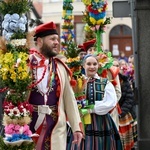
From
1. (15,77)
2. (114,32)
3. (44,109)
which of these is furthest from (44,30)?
(114,32)

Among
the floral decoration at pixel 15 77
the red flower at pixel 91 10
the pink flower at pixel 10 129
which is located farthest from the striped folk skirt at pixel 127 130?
the pink flower at pixel 10 129

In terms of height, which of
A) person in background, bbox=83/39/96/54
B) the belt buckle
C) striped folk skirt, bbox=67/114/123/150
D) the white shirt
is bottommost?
striped folk skirt, bbox=67/114/123/150

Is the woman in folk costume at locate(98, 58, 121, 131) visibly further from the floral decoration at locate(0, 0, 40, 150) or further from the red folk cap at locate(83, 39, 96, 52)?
the floral decoration at locate(0, 0, 40, 150)

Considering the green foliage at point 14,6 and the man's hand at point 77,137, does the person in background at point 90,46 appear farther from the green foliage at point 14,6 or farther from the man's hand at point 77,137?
the green foliage at point 14,6

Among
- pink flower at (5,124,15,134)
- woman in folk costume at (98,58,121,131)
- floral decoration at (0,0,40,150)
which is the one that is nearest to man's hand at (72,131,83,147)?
floral decoration at (0,0,40,150)

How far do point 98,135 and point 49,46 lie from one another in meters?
2.06

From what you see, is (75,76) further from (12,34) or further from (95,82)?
(12,34)

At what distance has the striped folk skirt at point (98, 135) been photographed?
24.1ft

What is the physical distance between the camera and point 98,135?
7.37m

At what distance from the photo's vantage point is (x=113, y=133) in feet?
24.5

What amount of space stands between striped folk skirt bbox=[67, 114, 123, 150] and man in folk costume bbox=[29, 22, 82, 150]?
170 centimetres

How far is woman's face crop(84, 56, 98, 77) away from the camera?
7535 millimetres

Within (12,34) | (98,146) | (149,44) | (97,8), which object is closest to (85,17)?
(97,8)

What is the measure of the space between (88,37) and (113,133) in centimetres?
325
